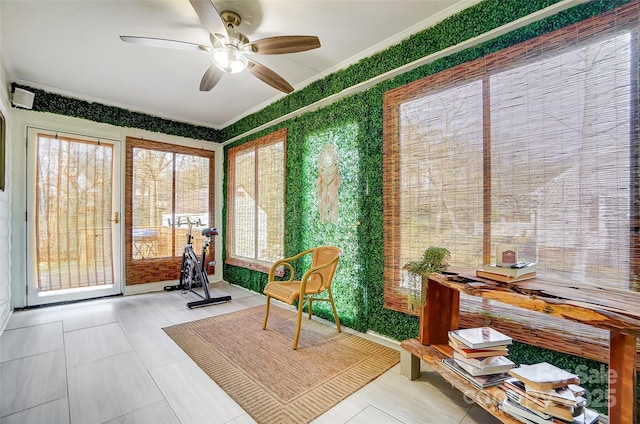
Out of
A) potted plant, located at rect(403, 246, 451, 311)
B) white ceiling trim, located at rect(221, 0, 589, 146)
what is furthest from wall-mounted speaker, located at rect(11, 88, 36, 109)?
potted plant, located at rect(403, 246, 451, 311)

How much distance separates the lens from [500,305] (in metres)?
1.97

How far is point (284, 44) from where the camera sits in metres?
2.06

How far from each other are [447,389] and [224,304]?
9.42 ft

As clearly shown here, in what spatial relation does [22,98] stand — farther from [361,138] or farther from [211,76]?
[361,138]

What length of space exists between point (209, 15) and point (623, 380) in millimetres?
2784

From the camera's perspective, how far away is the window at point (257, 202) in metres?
3.91

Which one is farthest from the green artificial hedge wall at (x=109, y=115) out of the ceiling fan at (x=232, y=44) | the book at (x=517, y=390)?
the book at (x=517, y=390)

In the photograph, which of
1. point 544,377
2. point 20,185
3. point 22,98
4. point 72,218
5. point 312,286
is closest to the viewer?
point 544,377

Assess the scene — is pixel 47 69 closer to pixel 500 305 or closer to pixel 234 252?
pixel 234 252

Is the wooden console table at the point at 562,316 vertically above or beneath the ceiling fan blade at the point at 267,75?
beneath

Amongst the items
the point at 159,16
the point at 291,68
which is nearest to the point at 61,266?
the point at 159,16

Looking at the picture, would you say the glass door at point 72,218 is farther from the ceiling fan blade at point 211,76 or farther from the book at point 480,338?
the book at point 480,338

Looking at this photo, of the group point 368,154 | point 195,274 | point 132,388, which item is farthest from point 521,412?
point 195,274

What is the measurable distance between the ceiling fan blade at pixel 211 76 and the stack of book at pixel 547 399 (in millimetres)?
3019
